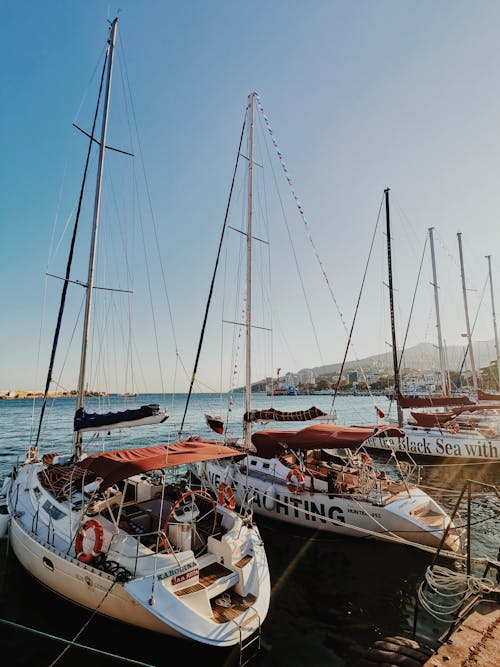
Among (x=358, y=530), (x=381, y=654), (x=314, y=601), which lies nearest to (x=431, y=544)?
(x=358, y=530)

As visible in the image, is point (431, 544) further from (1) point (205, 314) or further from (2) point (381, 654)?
(1) point (205, 314)

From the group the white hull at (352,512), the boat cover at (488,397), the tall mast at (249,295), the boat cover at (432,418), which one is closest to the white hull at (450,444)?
the boat cover at (432,418)

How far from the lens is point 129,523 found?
8.95m

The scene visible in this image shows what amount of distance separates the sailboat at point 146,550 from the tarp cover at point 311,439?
4.08 meters

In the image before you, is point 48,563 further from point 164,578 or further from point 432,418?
point 432,418

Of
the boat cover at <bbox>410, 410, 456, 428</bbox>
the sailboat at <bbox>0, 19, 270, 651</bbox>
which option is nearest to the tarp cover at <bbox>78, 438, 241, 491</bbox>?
the sailboat at <bbox>0, 19, 270, 651</bbox>

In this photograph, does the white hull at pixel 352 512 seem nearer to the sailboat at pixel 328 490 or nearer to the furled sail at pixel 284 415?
the sailboat at pixel 328 490

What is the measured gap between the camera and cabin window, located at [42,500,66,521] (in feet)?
30.3

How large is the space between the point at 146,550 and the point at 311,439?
693cm

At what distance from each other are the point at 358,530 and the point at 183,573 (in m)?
7.26

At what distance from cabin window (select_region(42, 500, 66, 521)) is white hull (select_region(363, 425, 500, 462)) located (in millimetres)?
17254

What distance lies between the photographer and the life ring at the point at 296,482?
507 inches

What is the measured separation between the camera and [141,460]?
7.66m

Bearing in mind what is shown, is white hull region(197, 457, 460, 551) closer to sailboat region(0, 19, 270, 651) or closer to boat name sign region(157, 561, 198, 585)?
sailboat region(0, 19, 270, 651)
